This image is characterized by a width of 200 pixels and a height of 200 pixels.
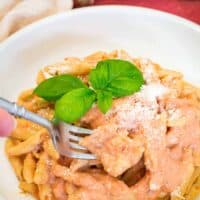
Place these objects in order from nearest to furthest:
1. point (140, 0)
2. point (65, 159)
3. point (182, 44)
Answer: point (65, 159) < point (182, 44) < point (140, 0)

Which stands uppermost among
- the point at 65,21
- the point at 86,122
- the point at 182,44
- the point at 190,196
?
the point at 65,21

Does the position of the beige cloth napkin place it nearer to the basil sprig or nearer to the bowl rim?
the bowl rim

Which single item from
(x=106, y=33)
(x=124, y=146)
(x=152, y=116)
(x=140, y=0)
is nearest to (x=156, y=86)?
(x=152, y=116)

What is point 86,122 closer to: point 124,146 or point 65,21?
point 124,146

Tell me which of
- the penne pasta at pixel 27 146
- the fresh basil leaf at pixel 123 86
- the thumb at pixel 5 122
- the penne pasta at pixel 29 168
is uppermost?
the thumb at pixel 5 122

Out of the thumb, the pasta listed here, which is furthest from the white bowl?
the thumb

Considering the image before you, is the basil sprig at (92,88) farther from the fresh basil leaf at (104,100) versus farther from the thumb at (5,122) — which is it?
the thumb at (5,122)

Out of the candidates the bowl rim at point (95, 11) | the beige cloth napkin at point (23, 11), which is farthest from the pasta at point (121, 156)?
the beige cloth napkin at point (23, 11)
